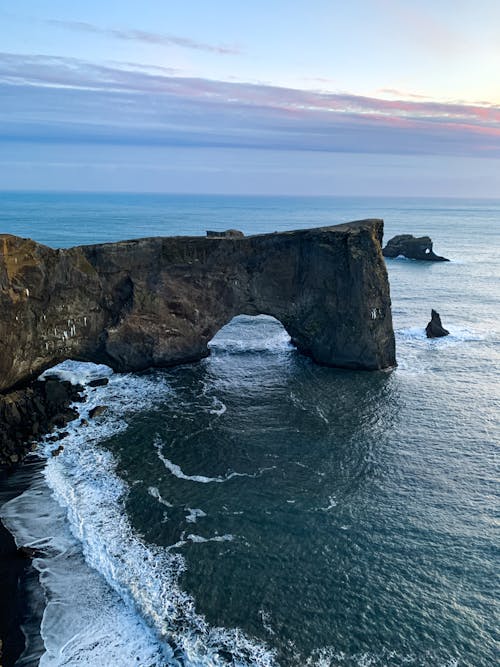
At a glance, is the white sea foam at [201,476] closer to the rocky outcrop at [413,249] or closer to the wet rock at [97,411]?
the wet rock at [97,411]

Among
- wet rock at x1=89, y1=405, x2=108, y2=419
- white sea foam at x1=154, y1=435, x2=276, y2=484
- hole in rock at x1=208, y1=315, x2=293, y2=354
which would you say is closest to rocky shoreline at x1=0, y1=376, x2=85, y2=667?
wet rock at x1=89, y1=405, x2=108, y2=419

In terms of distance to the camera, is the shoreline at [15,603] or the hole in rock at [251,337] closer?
the shoreline at [15,603]

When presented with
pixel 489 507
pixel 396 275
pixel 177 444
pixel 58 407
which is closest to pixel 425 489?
pixel 489 507

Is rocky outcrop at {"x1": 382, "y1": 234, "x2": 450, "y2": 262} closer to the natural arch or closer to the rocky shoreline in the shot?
the natural arch

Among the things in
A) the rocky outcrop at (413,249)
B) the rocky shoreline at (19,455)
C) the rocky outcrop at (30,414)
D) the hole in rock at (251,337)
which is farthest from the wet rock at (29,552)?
the rocky outcrop at (413,249)

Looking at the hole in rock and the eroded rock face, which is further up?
the eroded rock face

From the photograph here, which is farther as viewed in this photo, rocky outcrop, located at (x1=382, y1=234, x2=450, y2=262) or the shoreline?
rocky outcrop, located at (x1=382, y1=234, x2=450, y2=262)
